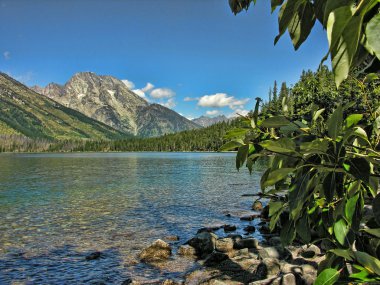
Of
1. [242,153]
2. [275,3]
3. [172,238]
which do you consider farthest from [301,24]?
[172,238]

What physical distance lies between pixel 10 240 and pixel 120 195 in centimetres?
1985

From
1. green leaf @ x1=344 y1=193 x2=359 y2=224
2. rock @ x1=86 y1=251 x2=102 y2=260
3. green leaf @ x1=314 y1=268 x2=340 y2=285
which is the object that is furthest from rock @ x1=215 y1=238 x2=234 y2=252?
green leaf @ x1=314 y1=268 x2=340 y2=285

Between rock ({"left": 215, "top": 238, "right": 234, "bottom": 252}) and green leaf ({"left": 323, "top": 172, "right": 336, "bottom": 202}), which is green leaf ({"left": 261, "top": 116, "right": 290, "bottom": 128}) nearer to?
green leaf ({"left": 323, "top": 172, "right": 336, "bottom": 202})

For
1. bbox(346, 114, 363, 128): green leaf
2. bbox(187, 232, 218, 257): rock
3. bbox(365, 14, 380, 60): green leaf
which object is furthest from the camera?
bbox(187, 232, 218, 257): rock

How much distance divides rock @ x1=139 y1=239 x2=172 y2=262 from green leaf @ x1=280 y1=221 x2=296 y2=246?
15.5 m

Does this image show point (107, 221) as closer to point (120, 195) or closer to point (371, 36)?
point (120, 195)

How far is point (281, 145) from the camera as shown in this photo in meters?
1.37

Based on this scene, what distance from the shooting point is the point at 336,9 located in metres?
0.85

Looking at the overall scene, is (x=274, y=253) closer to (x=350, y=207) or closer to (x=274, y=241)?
(x=274, y=241)

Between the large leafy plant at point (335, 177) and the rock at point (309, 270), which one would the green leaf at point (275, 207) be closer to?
the large leafy plant at point (335, 177)

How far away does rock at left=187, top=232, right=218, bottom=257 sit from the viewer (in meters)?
17.1

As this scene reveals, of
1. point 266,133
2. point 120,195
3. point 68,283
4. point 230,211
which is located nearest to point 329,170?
point 266,133

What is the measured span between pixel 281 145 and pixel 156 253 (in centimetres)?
1633

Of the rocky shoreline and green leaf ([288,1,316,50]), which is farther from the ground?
green leaf ([288,1,316,50])
